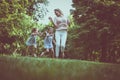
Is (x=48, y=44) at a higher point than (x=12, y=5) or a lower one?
lower

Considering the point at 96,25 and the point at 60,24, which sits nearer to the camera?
the point at 60,24

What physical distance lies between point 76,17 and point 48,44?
16.2 metres

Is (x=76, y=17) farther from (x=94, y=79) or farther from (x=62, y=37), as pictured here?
(x=94, y=79)

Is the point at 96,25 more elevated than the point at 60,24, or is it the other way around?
the point at 96,25

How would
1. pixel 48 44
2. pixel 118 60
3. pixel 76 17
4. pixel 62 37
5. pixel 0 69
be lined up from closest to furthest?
pixel 0 69 → pixel 62 37 → pixel 48 44 → pixel 76 17 → pixel 118 60

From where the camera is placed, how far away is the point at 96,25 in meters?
27.2

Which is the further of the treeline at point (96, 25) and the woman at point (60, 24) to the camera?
the treeline at point (96, 25)

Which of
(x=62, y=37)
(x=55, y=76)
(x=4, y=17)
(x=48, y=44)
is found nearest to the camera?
(x=55, y=76)

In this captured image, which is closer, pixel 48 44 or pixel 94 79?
pixel 94 79

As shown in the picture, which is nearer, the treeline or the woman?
A: the woman

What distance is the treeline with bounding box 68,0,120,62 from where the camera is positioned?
2664 centimetres

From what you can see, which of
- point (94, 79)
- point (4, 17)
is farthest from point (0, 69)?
point (4, 17)

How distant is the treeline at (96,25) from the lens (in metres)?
26.6

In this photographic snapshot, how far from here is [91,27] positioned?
2727cm
